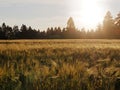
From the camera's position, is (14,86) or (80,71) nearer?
(14,86)

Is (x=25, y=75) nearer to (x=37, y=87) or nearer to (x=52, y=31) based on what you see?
(x=37, y=87)

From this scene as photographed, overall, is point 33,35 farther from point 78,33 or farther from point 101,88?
point 101,88

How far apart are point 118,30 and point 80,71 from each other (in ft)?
215

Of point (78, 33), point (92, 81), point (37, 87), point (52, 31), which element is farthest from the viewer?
point (52, 31)

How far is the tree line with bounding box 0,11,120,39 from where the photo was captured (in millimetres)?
74062

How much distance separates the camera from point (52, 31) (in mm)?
96875

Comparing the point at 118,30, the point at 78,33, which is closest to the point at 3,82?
the point at 118,30

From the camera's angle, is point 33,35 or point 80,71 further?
point 33,35

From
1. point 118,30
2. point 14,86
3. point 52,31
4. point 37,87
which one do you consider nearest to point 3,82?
point 14,86

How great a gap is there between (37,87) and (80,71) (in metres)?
1.41

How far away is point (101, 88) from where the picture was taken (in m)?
5.97

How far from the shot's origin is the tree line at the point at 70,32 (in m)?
74.1

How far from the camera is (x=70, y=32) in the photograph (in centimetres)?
8538

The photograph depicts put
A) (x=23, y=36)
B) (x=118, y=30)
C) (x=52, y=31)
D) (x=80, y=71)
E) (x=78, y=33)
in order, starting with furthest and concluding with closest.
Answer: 1. (x=52, y=31)
2. (x=23, y=36)
3. (x=78, y=33)
4. (x=118, y=30)
5. (x=80, y=71)
